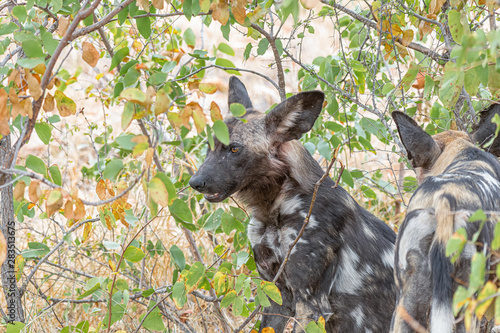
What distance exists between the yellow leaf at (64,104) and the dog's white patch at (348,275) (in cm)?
161

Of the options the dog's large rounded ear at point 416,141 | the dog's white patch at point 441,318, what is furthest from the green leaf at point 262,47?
the dog's white patch at point 441,318

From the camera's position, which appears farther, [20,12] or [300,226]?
[300,226]

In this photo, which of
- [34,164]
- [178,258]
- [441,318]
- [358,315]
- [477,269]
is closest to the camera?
[477,269]

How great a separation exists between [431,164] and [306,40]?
828 cm

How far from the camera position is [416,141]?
104 inches

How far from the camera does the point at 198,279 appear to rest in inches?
104

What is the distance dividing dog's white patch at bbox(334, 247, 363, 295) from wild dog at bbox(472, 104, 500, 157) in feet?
3.00

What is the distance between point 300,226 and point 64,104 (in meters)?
1.37

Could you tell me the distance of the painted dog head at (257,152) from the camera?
300cm

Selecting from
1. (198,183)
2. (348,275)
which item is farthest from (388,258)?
(198,183)

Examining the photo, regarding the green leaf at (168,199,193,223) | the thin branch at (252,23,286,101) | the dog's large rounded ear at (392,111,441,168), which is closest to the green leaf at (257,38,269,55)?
the thin branch at (252,23,286,101)

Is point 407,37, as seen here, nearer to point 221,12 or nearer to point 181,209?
point 221,12

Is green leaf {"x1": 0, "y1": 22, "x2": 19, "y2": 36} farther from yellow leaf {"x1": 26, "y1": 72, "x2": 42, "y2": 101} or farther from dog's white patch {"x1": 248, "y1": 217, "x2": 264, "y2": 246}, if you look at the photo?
dog's white patch {"x1": 248, "y1": 217, "x2": 264, "y2": 246}

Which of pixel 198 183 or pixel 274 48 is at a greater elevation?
pixel 274 48
